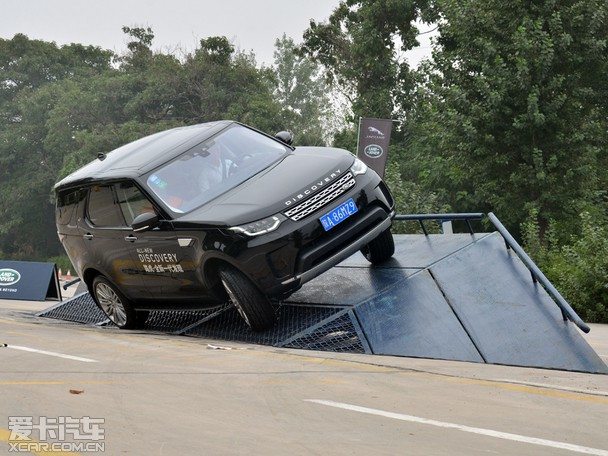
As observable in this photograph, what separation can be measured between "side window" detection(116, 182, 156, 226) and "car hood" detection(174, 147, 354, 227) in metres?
0.61

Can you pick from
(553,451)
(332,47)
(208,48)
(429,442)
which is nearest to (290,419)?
(429,442)

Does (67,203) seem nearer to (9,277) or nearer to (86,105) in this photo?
(9,277)

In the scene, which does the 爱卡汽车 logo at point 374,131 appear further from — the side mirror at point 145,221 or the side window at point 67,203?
the side mirror at point 145,221

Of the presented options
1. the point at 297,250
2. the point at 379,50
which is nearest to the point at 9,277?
the point at 297,250

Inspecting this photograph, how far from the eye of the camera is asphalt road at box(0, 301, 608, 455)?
4.89 m

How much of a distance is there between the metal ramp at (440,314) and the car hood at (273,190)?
1138mm

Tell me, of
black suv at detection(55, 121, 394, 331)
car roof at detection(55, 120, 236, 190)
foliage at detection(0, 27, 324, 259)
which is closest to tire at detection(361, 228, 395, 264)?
black suv at detection(55, 121, 394, 331)

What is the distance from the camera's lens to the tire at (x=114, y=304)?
440 inches

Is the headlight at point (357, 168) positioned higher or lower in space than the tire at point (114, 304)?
higher

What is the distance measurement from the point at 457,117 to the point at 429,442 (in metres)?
22.9

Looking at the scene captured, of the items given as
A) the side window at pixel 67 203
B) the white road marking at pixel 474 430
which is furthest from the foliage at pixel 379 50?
the white road marking at pixel 474 430

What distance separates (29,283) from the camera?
72.5 ft

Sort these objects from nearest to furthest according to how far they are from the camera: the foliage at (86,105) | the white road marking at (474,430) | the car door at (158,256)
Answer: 1. the white road marking at (474,430)
2. the car door at (158,256)
3. the foliage at (86,105)

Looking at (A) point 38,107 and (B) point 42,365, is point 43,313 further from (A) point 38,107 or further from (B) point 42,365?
(A) point 38,107
